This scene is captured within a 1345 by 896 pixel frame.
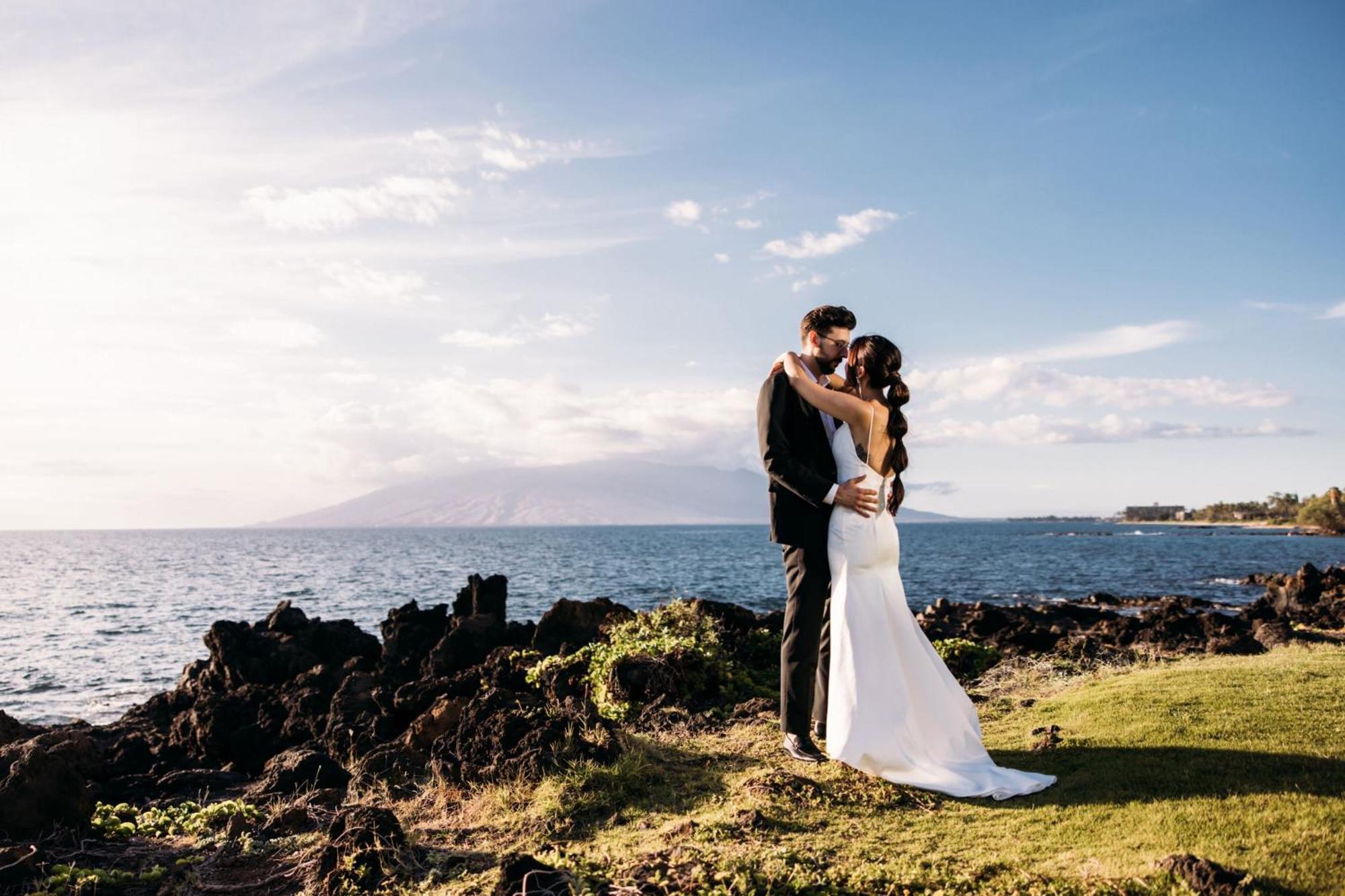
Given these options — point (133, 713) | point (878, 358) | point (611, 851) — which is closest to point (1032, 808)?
point (611, 851)

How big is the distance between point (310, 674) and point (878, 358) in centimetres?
1279

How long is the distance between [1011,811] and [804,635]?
6.63 feet

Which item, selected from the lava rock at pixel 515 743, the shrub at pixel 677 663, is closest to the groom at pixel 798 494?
the lava rock at pixel 515 743

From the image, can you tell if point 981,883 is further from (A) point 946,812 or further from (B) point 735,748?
(B) point 735,748

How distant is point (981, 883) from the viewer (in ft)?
16.1

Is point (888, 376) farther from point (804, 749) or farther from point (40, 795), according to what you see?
point (40, 795)

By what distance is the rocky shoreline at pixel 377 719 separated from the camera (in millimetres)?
7160

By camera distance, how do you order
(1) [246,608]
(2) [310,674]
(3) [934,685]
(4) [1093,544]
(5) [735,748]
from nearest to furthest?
(3) [934,685], (5) [735,748], (2) [310,674], (1) [246,608], (4) [1093,544]

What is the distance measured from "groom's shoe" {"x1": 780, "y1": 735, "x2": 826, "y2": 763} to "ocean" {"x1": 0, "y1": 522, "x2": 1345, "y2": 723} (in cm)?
1770

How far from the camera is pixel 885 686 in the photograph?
6773 millimetres

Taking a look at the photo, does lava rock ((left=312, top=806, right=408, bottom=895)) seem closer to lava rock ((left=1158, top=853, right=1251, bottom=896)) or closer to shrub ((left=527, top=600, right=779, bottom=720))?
shrub ((left=527, top=600, right=779, bottom=720))

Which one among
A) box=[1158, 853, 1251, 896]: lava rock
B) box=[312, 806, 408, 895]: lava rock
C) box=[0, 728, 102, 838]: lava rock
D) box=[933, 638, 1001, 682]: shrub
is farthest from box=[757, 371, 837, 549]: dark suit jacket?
box=[0, 728, 102, 838]: lava rock

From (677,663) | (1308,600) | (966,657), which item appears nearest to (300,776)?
(677,663)

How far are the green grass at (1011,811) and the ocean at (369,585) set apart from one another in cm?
1674
